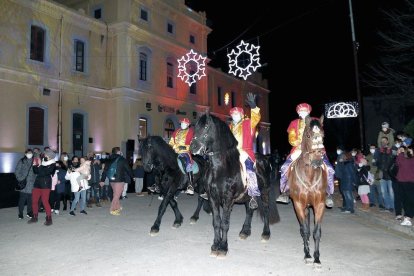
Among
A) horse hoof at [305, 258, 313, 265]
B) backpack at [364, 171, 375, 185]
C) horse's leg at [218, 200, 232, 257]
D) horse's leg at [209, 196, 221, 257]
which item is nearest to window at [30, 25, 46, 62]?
horse's leg at [209, 196, 221, 257]

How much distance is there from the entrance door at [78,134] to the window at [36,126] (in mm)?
2157

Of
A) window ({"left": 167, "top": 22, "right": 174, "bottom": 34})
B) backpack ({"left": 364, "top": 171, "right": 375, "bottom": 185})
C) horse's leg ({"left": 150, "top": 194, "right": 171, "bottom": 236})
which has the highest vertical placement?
window ({"left": 167, "top": 22, "right": 174, "bottom": 34})

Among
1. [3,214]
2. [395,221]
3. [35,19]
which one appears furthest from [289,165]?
[35,19]

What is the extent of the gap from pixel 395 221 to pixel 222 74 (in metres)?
28.5

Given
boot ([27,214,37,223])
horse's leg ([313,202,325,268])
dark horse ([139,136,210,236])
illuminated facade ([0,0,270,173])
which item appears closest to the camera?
horse's leg ([313,202,325,268])

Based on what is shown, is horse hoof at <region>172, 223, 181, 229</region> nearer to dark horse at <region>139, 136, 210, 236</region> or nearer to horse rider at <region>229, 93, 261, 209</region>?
dark horse at <region>139, 136, 210, 236</region>

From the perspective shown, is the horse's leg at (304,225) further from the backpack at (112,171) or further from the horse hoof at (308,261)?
the backpack at (112,171)

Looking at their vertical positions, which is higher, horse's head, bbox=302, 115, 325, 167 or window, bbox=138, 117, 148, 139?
window, bbox=138, 117, 148, 139

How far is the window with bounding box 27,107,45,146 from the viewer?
20.2 meters

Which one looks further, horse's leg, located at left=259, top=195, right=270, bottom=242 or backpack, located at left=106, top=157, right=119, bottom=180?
backpack, located at left=106, top=157, right=119, bottom=180

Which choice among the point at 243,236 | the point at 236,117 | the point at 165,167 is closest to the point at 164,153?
the point at 165,167

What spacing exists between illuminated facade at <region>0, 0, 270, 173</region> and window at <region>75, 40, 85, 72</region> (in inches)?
2.6

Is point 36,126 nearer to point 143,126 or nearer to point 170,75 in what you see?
point 143,126

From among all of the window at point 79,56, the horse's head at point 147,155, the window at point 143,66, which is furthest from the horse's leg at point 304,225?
the window at point 143,66
